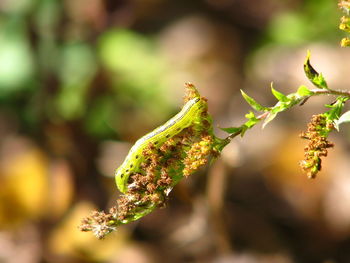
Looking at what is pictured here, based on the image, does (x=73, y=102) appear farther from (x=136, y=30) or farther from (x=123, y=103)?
(x=136, y=30)

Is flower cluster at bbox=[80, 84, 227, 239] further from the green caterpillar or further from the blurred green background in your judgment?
the blurred green background

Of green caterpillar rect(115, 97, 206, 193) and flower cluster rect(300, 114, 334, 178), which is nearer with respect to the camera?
flower cluster rect(300, 114, 334, 178)

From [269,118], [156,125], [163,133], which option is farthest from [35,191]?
[269,118]

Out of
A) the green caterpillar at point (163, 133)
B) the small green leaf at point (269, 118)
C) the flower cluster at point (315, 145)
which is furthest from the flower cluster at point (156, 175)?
the flower cluster at point (315, 145)

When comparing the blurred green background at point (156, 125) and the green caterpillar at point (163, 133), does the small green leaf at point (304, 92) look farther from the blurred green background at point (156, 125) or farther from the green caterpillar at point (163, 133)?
the blurred green background at point (156, 125)

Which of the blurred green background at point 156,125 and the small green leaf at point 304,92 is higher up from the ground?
the blurred green background at point 156,125

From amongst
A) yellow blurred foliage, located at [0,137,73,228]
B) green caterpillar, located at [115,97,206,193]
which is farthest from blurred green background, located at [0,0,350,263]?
green caterpillar, located at [115,97,206,193]

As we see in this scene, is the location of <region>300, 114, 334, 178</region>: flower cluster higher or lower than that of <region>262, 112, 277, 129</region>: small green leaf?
lower
